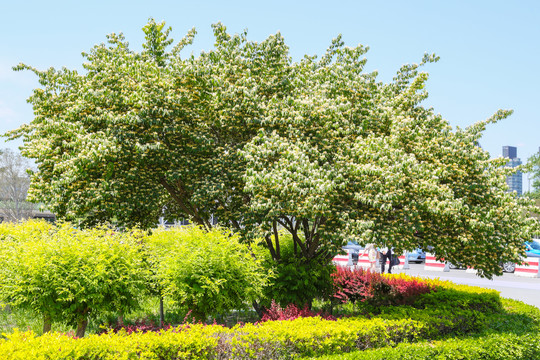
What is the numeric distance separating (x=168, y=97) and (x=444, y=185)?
6.60 meters

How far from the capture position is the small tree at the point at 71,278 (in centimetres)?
795

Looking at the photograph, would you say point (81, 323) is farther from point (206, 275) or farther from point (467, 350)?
point (467, 350)

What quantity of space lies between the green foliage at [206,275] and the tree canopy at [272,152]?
4.08ft

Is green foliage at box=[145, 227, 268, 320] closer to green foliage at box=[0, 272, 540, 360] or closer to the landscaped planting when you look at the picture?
the landscaped planting

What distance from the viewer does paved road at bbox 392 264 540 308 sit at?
18883 mm

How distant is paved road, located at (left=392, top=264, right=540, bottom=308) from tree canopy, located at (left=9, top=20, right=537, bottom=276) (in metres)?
8.60

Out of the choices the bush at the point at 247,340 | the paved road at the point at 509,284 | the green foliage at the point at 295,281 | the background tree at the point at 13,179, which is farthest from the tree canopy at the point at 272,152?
the background tree at the point at 13,179

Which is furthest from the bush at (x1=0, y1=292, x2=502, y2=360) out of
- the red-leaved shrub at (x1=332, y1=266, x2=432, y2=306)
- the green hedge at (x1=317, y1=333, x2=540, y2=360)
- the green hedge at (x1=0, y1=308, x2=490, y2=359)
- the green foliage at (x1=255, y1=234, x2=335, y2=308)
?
the green foliage at (x1=255, y1=234, x2=335, y2=308)

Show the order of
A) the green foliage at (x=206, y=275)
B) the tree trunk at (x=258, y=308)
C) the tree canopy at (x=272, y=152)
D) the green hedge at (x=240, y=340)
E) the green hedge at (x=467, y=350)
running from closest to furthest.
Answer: the green hedge at (x=240, y=340), the green hedge at (x=467, y=350), the green foliage at (x=206, y=275), the tree canopy at (x=272, y=152), the tree trunk at (x=258, y=308)

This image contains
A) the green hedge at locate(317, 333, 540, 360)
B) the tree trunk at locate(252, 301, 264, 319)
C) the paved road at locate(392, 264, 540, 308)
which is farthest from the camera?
the paved road at locate(392, 264, 540, 308)

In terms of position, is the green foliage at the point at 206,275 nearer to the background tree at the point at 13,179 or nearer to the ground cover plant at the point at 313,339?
the ground cover plant at the point at 313,339

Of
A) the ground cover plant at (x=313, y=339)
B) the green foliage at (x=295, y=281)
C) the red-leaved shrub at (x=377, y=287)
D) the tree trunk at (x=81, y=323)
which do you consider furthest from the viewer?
the green foliage at (x=295, y=281)

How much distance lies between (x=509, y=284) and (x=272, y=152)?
18.3 meters

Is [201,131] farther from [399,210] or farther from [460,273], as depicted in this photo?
[460,273]
